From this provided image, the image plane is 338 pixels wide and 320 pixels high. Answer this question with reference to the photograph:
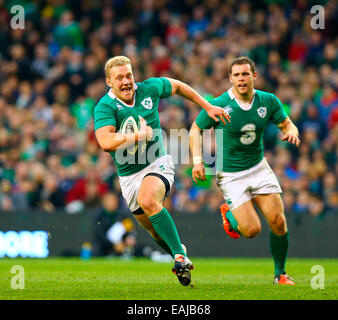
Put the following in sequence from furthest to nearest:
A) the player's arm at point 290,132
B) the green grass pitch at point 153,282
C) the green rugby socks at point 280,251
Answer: the green rugby socks at point 280,251 → the player's arm at point 290,132 → the green grass pitch at point 153,282

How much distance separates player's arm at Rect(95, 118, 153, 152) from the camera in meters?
7.31

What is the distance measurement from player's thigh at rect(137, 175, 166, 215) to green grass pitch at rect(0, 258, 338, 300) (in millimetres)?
851

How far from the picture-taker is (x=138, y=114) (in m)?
8.16

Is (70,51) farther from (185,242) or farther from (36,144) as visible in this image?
(185,242)

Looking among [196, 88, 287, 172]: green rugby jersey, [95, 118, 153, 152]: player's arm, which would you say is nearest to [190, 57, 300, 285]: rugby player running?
[196, 88, 287, 172]: green rugby jersey

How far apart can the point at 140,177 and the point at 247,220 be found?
1487mm

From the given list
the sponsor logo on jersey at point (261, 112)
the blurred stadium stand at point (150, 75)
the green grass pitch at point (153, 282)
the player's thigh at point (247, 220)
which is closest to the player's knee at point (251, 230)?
the player's thigh at point (247, 220)

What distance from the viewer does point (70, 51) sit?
A: 18.3 metres

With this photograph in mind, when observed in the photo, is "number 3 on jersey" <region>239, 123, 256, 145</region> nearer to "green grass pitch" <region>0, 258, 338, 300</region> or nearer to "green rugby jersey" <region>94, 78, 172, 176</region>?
"green rugby jersey" <region>94, 78, 172, 176</region>

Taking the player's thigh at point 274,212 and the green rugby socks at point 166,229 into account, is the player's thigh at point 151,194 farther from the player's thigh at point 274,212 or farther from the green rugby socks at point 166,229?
the player's thigh at point 274,212

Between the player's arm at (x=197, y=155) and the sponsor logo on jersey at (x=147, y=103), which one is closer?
the sponsor logo on jersey at (x=147, y=103)

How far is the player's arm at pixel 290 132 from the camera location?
8.41 meters

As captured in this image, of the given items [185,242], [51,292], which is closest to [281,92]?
[185,242]

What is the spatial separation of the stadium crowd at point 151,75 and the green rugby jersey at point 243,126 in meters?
5.52
